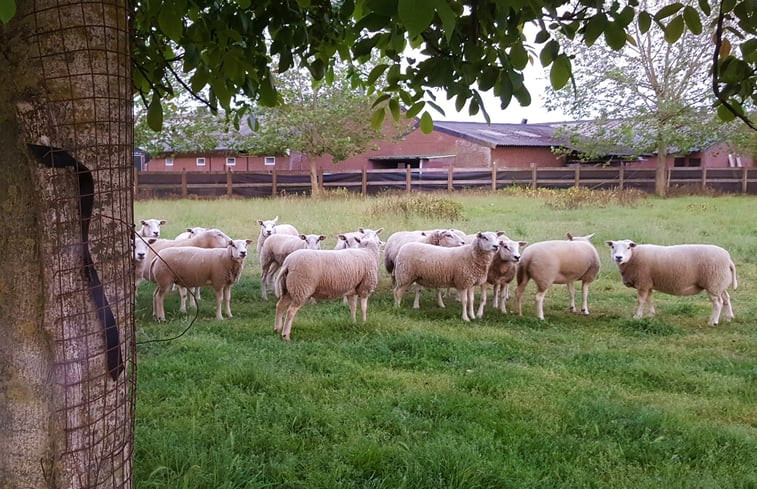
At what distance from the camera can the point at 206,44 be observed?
10.8 feet

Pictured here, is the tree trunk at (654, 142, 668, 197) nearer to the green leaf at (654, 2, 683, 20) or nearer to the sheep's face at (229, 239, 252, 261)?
the sheep's face at (229, 239, 252, 261)

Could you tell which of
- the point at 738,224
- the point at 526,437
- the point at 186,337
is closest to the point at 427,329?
the point at 186,337

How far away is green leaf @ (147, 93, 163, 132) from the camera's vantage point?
2.85 meters

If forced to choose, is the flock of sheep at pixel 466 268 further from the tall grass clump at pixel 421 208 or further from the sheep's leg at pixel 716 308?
the tall grass clump at pixel 421 208

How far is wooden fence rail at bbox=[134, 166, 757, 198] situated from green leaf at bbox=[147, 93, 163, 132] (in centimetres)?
1982

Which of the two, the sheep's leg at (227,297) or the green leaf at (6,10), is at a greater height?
the green leaf at (6,10)

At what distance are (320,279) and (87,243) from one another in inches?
215

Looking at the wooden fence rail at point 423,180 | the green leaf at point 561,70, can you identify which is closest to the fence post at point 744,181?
the wooden fence rail at point 423,180

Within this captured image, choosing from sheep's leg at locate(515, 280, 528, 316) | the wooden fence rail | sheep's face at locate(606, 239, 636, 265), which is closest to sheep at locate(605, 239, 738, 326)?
sheep's face at locate(606, 239, 636, 265)

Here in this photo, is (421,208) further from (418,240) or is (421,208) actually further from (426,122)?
(426,122)

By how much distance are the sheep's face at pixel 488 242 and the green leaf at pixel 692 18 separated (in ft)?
18.5

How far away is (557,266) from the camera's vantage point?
8.38 metres

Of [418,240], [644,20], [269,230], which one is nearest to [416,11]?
[644,20]

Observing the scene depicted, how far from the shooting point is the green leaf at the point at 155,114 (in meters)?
2.85
